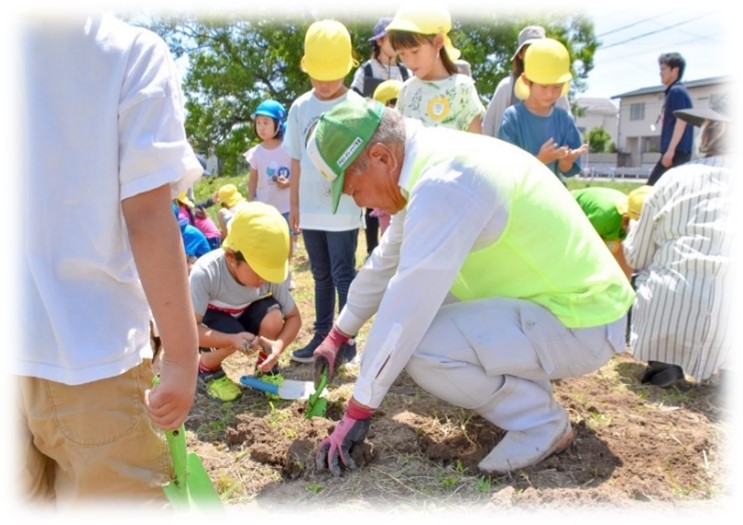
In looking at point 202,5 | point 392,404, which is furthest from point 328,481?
point 202,5

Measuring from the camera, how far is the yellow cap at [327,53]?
3.58 metres

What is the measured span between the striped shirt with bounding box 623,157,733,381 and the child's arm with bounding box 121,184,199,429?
2.48 m

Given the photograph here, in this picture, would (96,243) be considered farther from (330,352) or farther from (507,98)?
(507,98)

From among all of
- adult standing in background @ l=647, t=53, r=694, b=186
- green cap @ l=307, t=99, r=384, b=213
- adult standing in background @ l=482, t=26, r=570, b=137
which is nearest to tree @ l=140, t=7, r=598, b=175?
adult standing in background @ l=647, t=53, r=694, b=186

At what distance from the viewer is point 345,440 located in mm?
2330

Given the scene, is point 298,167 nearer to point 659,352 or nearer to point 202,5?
point 659,352

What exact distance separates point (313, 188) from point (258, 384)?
1.09 m

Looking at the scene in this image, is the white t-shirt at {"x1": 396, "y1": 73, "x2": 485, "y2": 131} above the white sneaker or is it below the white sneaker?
above

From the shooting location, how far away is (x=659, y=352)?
3221 millimetres

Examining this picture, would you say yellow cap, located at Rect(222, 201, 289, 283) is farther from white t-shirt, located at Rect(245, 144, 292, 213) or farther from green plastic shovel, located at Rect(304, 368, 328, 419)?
white t-shirt, located at Rect(245, 144, 292, 213)

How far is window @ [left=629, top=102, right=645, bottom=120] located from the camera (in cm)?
5469

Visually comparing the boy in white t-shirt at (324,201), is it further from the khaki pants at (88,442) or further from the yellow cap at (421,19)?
the khaki pants at (88,442)

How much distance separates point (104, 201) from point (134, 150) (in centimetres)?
13

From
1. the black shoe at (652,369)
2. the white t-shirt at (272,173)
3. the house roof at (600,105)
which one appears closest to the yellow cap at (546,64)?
the black shoe at (652,369)
